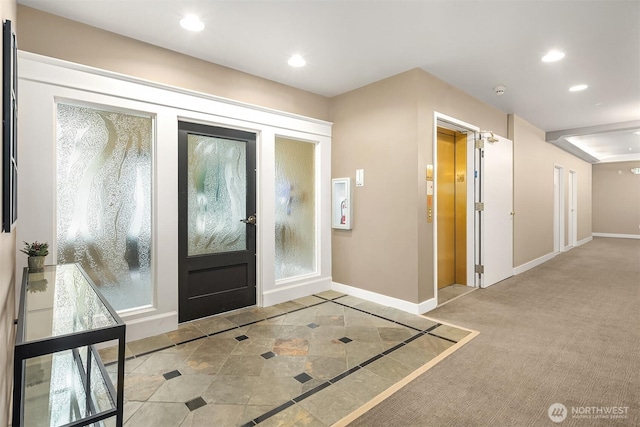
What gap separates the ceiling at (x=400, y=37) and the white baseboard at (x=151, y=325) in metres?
2.51

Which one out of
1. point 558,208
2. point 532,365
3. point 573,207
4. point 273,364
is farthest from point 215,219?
point 573,207

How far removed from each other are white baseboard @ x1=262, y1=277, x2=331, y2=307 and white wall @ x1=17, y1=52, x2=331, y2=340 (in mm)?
12

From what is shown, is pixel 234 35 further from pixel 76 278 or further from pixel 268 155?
pixel 76 278

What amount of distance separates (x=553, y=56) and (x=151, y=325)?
4.66m

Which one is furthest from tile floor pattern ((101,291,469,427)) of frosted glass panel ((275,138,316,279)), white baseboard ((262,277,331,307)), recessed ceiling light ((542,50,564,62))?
recessed ceiling light ((542,50,564,62))

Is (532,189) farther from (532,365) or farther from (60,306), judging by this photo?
(60,306)

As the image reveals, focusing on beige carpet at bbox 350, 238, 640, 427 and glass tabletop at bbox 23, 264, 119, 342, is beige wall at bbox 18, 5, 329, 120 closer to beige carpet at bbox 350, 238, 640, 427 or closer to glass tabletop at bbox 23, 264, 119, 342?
glass tabletop at bbox 23, 264, 119, 342

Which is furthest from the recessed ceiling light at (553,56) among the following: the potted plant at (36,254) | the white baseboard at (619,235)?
the white baseboard at (619,235)

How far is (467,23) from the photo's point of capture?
265cm

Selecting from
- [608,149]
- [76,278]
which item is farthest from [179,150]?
[608,149]

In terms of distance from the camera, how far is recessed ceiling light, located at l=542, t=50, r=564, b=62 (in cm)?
316

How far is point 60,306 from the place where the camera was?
4.86 feet

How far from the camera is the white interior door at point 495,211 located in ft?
14.8

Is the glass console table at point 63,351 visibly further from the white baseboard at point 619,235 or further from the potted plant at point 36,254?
the white baseboard at point 619,235
